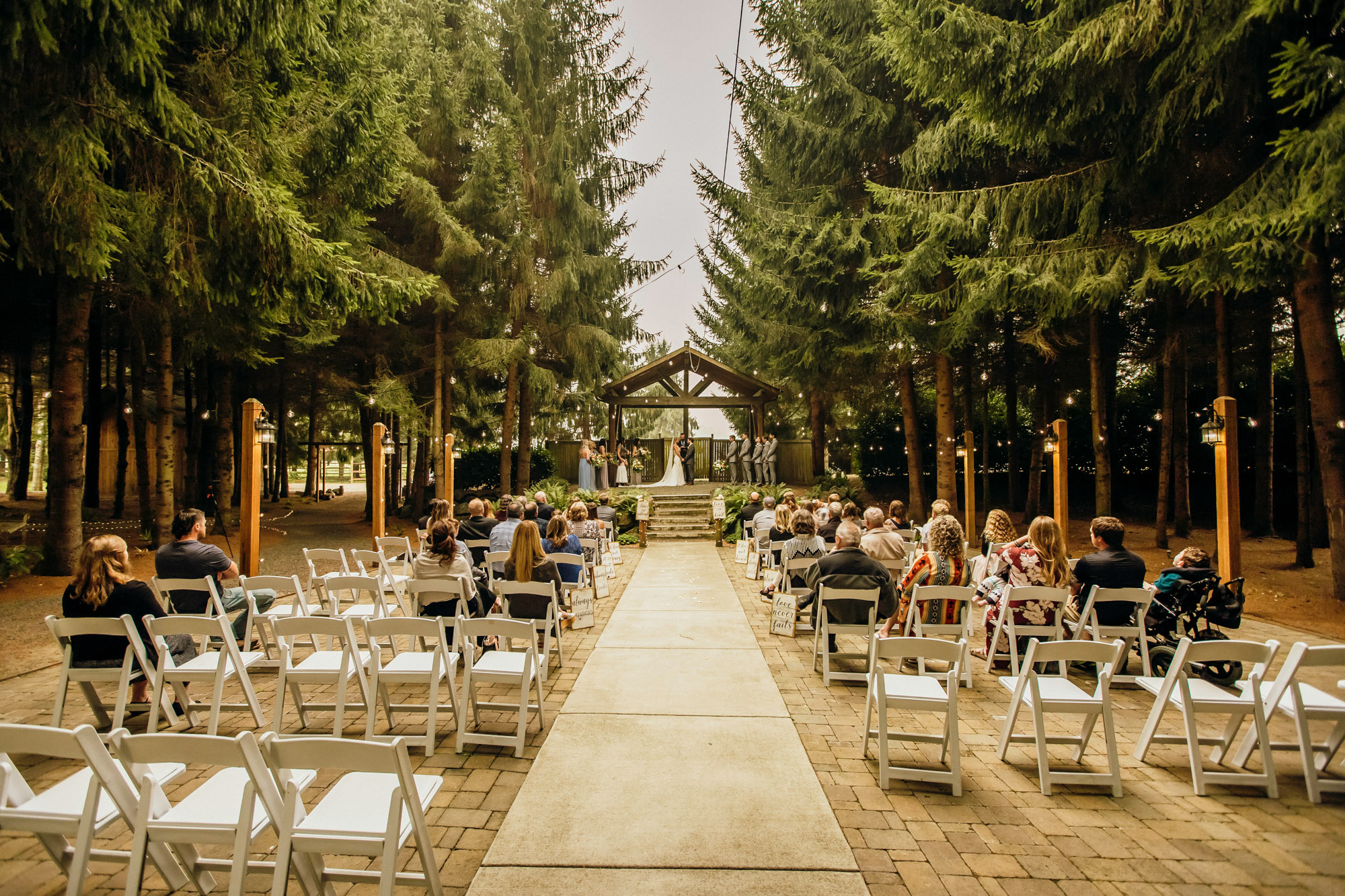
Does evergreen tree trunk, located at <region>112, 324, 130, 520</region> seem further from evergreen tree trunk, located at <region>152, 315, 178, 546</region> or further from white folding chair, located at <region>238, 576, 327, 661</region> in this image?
white folding chair, located at <region>238, 576, 327, 661</region>

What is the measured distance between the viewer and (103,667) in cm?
433

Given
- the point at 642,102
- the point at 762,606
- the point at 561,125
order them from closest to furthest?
1. the point at 762,606
2. the point at 561,125
3. the point at 642,102

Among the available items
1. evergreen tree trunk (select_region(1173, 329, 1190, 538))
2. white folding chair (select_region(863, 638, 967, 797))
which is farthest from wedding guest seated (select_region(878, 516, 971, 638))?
evergreen tree trunk (select_region(1173, 329, 1190, 538))

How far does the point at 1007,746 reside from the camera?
4.29 m

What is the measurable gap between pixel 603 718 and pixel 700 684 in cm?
107

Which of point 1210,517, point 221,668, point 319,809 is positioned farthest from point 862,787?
point 1210,517

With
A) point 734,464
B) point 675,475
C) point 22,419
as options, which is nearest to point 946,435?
point 734,464

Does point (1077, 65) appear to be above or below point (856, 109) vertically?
below

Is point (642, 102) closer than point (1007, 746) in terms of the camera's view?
No

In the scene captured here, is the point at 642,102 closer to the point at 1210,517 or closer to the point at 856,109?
the point at 856,109

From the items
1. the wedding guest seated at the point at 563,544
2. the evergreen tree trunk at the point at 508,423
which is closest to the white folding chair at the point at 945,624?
the wedding guest seated at the point at 563,544

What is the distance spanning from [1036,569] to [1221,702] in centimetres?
211

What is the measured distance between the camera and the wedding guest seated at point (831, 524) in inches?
375

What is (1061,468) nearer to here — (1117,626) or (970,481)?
(970,481)
